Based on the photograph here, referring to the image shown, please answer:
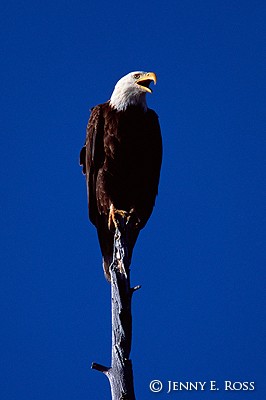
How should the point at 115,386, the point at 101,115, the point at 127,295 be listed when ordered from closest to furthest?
the point at 115,386 → the point at 127,295 → the point at 101,115

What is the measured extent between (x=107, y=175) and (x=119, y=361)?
8.18 ft

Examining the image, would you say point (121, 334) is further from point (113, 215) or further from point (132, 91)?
point (132, 91)

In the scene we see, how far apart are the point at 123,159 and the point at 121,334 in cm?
→ 236

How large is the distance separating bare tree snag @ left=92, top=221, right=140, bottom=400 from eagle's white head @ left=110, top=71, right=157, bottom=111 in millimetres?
2161

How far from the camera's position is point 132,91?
6168 mm

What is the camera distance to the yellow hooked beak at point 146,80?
6113 mm

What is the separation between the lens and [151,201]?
625 centimetres

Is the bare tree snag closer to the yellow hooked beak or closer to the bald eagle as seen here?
the bald eagle

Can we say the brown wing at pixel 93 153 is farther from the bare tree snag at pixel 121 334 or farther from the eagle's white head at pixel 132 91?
the bare tree snag at pixel 121 334

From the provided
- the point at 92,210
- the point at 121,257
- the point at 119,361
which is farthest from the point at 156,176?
the point at 119,361

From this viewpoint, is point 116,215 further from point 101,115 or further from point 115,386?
point 115,386

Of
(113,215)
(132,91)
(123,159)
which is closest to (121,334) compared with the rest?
(113,215)

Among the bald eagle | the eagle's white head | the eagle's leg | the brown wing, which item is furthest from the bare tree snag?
the eagle's white head

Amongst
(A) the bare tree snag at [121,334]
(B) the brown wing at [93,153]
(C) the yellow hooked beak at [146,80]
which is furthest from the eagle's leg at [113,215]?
(A) the bare tree snag at [121,334]
